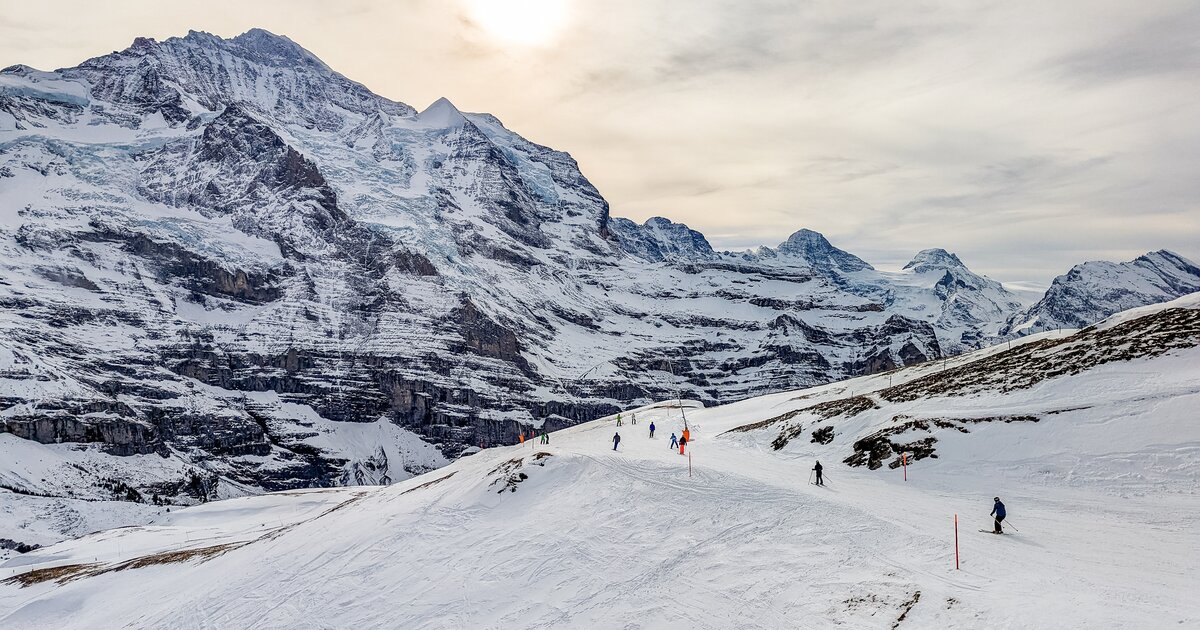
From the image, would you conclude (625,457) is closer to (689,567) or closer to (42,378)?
(689,567)

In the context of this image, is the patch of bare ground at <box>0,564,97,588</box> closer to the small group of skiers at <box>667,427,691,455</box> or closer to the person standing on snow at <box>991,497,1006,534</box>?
the small group of skiers at <box>667,427,691,455</box>

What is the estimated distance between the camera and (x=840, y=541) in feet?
78.6

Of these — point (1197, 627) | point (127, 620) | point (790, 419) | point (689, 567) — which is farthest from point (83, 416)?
point (1197, 627)

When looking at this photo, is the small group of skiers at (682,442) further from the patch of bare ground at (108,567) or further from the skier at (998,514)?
the patch of bare ground at (108,567)

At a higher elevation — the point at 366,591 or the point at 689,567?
the point at 689,567

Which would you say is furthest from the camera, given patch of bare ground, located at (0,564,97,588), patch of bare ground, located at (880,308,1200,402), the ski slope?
patch of bare ground, located at (0,564,97,588)

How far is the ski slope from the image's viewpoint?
65.1 ft

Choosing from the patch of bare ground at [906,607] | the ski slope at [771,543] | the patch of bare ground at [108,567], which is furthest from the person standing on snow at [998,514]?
the patch of bare ground at [108,567]

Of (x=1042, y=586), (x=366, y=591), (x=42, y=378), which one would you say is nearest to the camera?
(x=1042, y=586)

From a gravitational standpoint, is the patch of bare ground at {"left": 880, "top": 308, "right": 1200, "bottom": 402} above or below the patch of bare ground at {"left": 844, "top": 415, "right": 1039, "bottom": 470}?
above

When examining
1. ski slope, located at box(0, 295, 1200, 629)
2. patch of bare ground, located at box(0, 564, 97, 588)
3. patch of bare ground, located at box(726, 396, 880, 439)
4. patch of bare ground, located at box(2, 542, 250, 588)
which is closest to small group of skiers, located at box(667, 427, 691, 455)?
ski slope, located at box(0, 295, 1200, 629)

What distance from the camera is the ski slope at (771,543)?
1983cm

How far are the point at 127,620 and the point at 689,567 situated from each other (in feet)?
87.5

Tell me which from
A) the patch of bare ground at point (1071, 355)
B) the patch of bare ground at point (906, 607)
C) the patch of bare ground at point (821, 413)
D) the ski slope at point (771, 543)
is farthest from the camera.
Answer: the patch of bare ground at point (821, 413)
